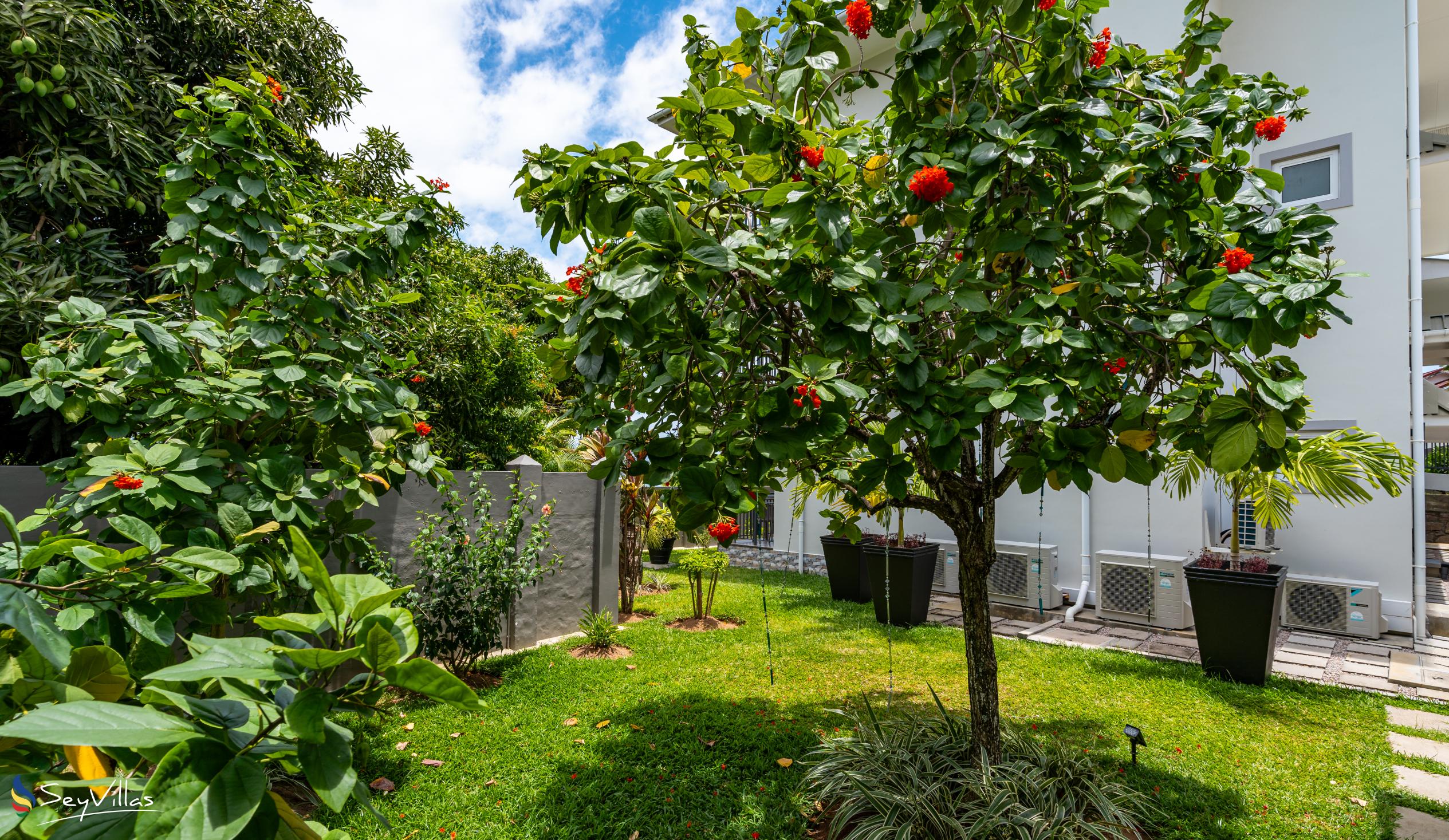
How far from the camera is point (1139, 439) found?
7.23ft

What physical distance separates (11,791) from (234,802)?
152mm

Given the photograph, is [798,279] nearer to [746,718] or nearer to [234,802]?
[234,802]

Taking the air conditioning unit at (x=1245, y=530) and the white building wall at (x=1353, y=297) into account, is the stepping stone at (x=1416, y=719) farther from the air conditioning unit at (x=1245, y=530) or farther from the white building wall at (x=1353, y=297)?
the air conditioning unit at (x=1245, y=530)

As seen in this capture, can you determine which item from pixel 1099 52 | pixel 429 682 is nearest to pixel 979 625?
pixel 1099 52

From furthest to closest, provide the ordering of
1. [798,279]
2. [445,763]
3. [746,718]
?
[746,718], [445,763], [798,279]

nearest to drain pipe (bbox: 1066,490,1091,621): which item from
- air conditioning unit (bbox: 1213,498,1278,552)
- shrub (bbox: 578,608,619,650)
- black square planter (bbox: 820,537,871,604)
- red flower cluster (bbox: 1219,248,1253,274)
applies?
air conditioning unit (bbox: 1213,498,1278,552)

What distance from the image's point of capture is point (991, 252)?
2.29 m

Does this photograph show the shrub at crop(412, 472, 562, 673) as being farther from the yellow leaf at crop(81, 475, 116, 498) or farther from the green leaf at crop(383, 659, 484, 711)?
the green leaf at crop(383, 659, 484, 711)

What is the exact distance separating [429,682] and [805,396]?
4.89 feet

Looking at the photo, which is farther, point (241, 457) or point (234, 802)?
point (241, 457)

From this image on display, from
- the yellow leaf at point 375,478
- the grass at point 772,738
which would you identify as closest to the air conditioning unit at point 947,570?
the grass at point 772,738

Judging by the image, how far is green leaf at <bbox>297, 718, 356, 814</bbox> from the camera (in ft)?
1.44

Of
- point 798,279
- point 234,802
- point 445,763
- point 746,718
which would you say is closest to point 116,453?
point 445,763

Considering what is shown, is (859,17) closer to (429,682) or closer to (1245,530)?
(429,682)
